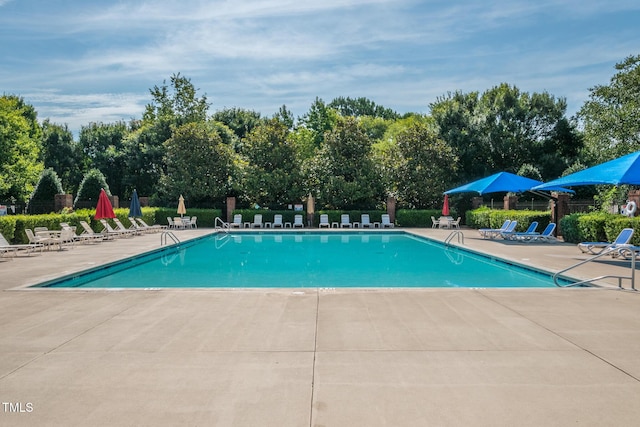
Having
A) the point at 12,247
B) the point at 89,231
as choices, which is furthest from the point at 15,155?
the point at 12,247

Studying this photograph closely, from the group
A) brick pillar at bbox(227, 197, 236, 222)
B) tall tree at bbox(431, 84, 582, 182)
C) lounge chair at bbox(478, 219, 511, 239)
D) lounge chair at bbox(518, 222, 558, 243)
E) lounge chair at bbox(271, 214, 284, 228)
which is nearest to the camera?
lounge chair at bbox(518, 222, 558, 243)

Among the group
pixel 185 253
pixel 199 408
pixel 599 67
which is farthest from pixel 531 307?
pixel 599 67

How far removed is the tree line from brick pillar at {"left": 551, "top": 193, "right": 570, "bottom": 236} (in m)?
9.62

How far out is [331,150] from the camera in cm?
2805

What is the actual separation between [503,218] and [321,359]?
61.1 ft

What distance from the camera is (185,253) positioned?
51.7 ft

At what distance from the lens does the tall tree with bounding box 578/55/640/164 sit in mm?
25469

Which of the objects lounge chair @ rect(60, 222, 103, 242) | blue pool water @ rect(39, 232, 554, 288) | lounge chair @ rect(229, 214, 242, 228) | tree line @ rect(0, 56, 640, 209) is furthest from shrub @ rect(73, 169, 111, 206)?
blue pool water @ rect(39, 232, 554, 288)

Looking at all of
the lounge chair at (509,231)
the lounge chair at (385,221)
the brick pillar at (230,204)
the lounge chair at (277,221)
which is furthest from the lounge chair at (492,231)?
the brick pillar at (230,204)

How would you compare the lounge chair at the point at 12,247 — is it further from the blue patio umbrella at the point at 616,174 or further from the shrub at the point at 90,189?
the blue patio umbrella at the point at 616,174

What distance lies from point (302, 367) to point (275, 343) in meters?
0.78

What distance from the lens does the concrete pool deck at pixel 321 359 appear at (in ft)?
10.7

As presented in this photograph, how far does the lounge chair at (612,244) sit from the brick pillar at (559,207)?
4.56 meters

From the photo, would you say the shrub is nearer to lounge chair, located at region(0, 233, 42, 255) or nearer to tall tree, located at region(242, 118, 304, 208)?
tall tree, located at region(242, 118, 304, 208)
